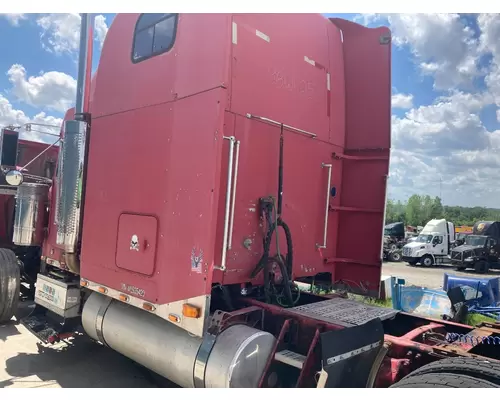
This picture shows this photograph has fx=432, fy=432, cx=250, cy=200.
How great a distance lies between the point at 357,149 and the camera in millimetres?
4598

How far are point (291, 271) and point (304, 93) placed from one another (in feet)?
A: 5.50

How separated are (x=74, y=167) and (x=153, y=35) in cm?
162

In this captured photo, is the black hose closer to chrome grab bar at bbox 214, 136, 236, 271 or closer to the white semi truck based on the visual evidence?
chrome grab bar at bbox 214, 136, 236, 271

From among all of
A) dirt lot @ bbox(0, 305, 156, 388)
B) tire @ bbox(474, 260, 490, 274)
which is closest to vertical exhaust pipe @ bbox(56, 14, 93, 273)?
dirt lot @ bbox(0, 305, 156, 388)

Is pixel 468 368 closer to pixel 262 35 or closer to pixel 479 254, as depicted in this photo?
pixel 262 35

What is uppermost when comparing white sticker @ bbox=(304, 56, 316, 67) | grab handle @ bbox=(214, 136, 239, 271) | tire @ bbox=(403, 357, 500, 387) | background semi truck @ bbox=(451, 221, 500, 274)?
white sticker @ bbox=(304, 56, 316, 67)

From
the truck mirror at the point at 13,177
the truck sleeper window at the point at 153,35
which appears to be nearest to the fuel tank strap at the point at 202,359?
the truck sleeper window at the point at 153,35

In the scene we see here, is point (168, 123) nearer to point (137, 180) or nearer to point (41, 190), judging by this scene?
point (137, 180)

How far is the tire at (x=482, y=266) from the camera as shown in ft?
69.4

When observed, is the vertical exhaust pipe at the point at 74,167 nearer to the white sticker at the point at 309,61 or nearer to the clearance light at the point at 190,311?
the clearance light at the point at 190,311

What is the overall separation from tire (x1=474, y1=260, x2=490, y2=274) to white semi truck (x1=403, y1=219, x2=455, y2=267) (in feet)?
7.62

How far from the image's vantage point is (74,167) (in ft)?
14.8

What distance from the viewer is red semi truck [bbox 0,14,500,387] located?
3.12m
